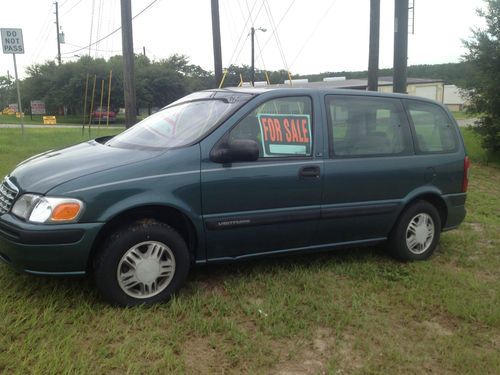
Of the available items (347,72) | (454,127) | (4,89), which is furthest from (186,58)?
(454,127)

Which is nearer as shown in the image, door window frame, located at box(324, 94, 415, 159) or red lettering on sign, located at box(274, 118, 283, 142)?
red lettering on sign, located at box(274, 118, 283, 142)

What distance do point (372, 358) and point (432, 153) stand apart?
2.44 m

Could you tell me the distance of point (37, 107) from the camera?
44.4m

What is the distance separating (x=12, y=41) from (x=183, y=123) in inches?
363

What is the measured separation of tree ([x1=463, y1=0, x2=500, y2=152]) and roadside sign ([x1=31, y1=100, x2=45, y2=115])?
4021cm

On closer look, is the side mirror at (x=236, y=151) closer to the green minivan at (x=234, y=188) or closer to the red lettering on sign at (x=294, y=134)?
the green minivan at (x=234, y=188)

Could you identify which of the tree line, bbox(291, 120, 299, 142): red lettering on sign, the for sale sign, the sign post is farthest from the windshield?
the tree line

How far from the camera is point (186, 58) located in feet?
215

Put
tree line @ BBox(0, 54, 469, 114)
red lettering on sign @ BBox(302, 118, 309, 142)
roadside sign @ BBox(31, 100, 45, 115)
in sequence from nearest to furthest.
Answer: red lettering on sign @ BBox(302, 118, 309, 142), tree line @ BBox(0, 54, 469, 114), roadside sign @ BBox(31, 100, 45, 115)

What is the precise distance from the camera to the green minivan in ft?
10.6

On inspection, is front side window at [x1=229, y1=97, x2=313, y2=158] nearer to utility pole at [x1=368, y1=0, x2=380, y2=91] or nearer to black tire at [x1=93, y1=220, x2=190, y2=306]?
black tire at [x1=93, y1=220, x2=190, y2=306]

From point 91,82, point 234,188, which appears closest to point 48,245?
point 234,188

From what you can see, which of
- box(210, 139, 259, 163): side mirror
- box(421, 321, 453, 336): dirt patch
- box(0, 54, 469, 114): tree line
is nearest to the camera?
box(421, 321, 453, 336): dirt patch

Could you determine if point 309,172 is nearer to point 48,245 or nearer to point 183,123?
point 183,123
